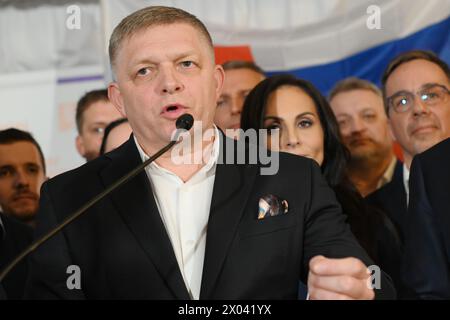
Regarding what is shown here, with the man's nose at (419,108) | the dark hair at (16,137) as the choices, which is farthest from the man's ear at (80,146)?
the man's nose at (419,108)

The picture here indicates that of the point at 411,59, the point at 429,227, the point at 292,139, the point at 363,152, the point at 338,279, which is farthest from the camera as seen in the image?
the point at 363,152

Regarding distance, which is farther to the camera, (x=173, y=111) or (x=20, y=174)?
(x=20, y=174)

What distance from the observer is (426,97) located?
287cm

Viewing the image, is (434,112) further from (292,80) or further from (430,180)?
(430,180)

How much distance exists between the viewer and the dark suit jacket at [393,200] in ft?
9.19

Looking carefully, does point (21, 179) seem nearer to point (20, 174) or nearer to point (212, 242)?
point (20, 174)

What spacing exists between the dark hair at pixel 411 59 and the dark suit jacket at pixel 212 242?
1.30 m

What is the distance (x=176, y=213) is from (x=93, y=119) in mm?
1504

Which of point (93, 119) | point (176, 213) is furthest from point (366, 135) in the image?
point (176, 213)

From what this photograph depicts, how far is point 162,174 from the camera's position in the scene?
6.05ft

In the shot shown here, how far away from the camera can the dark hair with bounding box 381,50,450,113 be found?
2.94 m

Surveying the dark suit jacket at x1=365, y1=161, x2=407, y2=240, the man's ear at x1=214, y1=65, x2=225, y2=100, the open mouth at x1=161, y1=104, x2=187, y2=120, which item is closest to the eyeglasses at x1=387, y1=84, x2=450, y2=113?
the dark suit jacket at x1=365, y1=161, x2=407, y2=240

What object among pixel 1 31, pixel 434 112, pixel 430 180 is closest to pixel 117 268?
pixel 430 180
